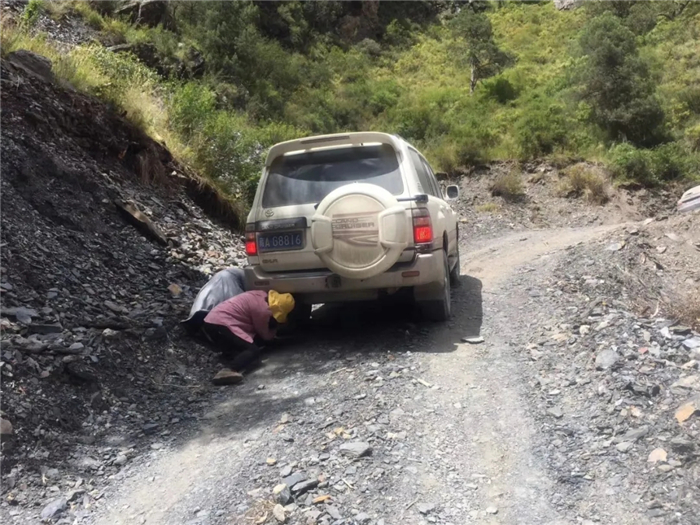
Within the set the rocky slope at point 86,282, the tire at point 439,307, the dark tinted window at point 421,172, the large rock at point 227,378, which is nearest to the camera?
the rocky slope at point 86,282

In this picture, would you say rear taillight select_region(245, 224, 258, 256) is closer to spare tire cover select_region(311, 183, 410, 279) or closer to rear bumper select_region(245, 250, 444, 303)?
rear bumper select_region(245, 250, 444, 303)

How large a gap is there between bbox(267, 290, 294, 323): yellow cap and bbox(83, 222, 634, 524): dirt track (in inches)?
17.1

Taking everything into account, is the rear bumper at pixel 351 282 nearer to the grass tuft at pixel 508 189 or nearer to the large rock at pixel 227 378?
the large rock at pixel 227 378

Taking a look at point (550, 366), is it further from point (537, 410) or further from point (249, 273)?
point (249, 273)

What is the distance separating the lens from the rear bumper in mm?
Result: 5707

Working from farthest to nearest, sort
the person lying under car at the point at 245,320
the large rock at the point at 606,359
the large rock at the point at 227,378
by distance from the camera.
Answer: the person lying under car at the point at 245,320 → the large rock at the point at 227,378 → the large rock at the point at 606,359

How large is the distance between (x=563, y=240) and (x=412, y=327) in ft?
23.1

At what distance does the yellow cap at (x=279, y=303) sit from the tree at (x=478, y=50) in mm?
26963

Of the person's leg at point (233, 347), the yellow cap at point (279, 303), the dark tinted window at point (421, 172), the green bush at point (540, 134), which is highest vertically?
the green bush at point (540, 134)

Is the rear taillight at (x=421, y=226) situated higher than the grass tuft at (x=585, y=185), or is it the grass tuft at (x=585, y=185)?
the rear taillight at (x=421, y=226)

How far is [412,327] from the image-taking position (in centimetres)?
642

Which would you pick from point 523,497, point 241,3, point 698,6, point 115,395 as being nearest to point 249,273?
point 115,395

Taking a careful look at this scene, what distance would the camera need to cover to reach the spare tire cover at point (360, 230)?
553 cm

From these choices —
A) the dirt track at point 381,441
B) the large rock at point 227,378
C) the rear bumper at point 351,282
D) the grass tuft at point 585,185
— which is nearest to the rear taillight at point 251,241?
the rear bumper at point 351,282
